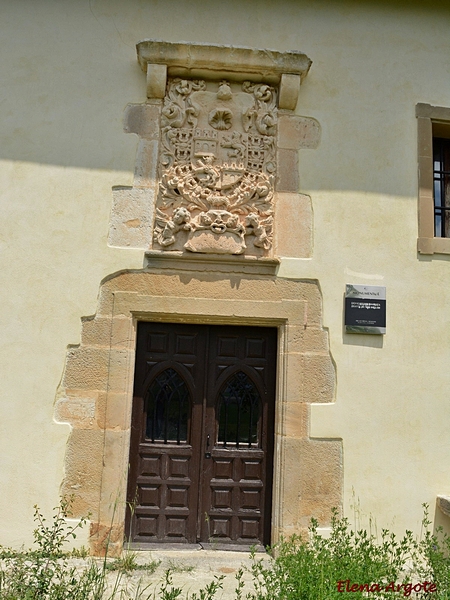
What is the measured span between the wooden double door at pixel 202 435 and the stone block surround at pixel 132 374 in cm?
17

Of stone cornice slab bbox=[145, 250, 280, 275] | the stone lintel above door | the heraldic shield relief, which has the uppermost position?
the stone lintel above door

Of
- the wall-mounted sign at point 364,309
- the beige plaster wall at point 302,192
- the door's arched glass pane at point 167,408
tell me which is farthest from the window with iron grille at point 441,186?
the door's arched glass pane at point 167,408

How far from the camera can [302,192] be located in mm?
5332

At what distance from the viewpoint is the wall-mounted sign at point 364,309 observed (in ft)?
17.0

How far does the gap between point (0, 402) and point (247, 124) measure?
315 centimetres

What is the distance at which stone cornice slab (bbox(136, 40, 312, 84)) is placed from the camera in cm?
526

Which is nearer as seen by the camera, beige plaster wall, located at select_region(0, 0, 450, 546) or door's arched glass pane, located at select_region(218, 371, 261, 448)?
beige plaster wall, located at select_region(0, 0, 450, 546)

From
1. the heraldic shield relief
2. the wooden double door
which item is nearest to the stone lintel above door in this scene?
the heraldic shield relief

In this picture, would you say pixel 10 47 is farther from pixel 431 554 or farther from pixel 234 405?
pixel 431 554

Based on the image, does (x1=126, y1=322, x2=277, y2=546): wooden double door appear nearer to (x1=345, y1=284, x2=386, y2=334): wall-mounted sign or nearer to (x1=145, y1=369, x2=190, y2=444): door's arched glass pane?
(x1=145, y1=369, x2=190, y2=444): door's arched glass pane

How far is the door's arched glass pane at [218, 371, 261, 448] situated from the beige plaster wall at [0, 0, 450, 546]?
0.61 m

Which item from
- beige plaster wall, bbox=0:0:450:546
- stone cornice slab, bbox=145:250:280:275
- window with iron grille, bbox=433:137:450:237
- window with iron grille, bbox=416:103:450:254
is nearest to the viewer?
beige plaster wall, bbox=0:0:450:546

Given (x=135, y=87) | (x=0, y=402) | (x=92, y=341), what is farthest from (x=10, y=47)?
(x=0, y=402)

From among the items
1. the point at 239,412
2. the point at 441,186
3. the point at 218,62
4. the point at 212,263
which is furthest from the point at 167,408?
the point at 441,186
